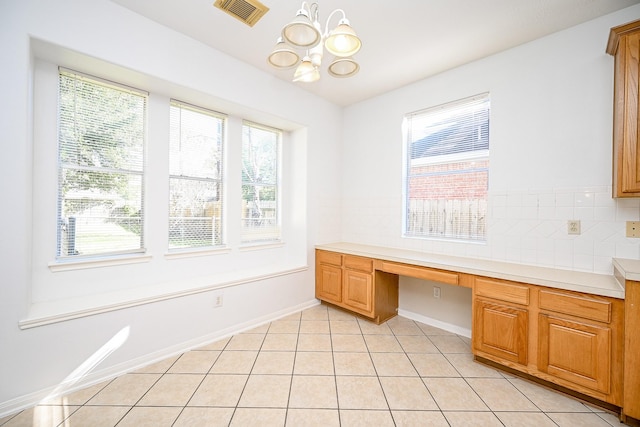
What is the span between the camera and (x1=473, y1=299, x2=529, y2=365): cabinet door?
2035 mm

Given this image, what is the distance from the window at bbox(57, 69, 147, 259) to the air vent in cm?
116

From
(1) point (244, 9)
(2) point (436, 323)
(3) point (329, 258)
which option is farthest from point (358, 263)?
(1) point (244, 9)

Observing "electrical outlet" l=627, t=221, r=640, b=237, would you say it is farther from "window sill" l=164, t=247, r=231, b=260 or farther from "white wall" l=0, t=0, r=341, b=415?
"window sill" l=164, t=247, r=231, b=260

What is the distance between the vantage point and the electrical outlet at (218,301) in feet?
8.73

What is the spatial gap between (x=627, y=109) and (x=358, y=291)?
267cm

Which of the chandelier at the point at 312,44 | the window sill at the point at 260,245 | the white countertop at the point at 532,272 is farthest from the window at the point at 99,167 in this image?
the white countertop at the point at 532,272

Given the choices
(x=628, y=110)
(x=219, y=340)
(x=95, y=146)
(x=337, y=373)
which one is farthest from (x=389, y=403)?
(x=95, y=146)

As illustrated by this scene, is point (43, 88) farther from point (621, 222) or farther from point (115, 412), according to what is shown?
point (621, 222)

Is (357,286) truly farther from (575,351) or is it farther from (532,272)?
(575,351)

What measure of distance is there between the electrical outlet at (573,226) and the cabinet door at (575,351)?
2.67 feet

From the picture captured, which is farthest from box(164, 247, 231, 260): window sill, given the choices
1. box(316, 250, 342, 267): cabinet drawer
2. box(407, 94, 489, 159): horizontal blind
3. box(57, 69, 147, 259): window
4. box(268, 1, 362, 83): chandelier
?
box(407, 94, 489, 159): horizontal blind

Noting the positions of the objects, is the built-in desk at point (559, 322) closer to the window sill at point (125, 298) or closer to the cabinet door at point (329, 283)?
the cabinet door at point (329, 283)

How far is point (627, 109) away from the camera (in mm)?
1810

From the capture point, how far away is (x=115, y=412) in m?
1.73
